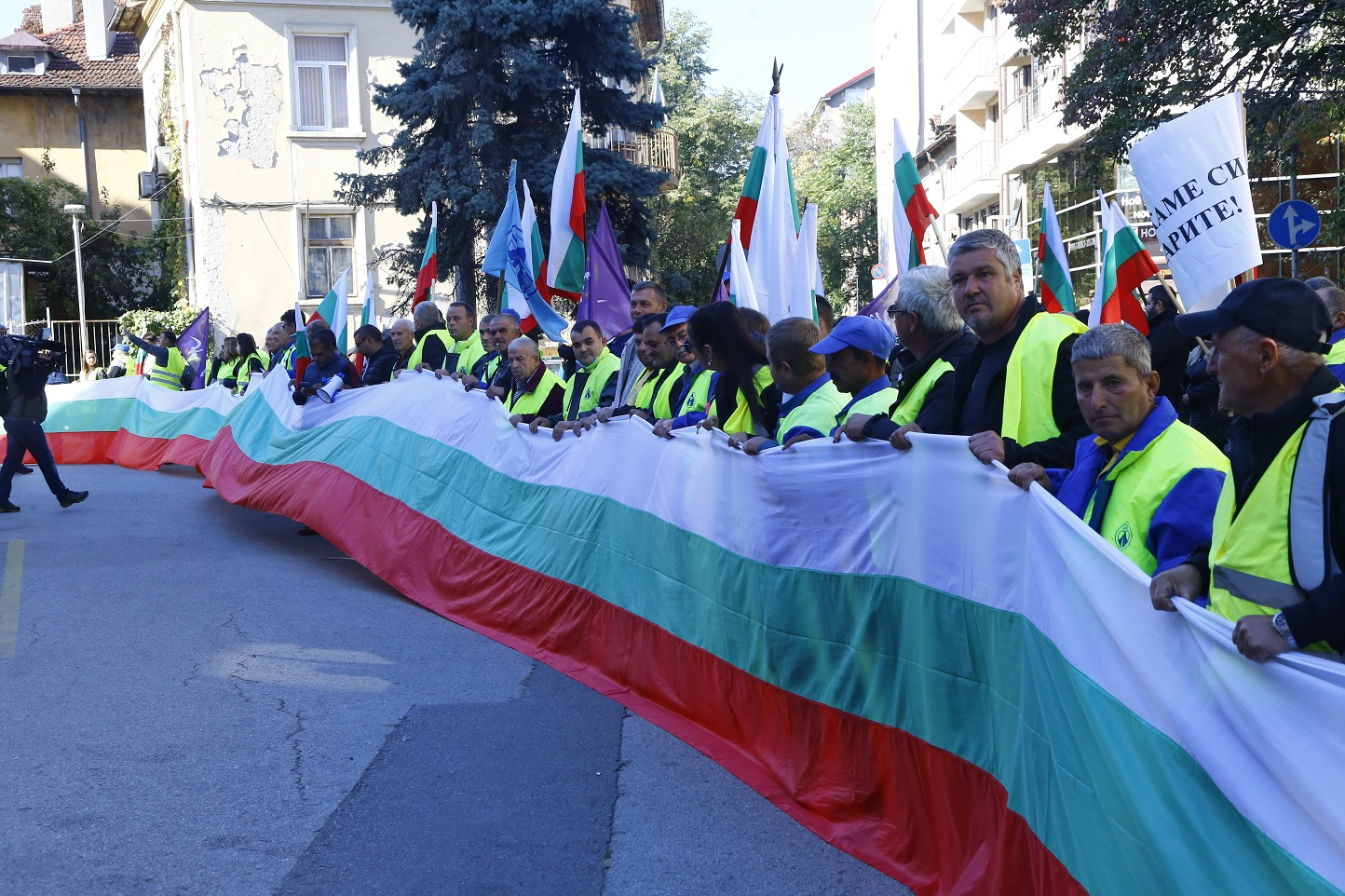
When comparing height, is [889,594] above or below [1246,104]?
below

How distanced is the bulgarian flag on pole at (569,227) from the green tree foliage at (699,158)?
2008 cm

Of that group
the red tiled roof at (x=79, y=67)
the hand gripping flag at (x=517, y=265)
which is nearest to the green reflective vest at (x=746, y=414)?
the hand gripping flag at (x=517, y=265)

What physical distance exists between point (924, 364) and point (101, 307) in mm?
34509

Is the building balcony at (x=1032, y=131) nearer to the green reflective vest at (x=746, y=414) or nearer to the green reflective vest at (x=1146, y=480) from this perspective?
the green reflective vest at (x=746, y=414)

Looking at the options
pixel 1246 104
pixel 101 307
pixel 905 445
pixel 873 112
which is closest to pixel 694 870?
pixel 905 445

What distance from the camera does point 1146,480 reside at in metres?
3.54

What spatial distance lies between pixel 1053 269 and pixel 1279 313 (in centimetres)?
918

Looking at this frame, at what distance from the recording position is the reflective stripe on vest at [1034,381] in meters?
4.32


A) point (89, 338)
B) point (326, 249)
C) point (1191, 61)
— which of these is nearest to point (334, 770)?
point (1191, 61)

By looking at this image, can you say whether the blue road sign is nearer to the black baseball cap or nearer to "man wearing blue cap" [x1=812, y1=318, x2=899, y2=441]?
"man wearing blue cap" [x1=812, y1=318, x2=899, y2=441]

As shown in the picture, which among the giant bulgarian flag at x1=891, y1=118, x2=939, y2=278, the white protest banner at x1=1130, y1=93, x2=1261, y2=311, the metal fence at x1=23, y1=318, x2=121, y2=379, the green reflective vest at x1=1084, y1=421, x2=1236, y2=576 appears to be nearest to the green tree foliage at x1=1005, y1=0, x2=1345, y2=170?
the giant bulgarian flag at x1=891, y1=118, x2=939, y2=278

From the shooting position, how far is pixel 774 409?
6.34 metres

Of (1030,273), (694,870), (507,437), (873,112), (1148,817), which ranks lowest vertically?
(694,870)

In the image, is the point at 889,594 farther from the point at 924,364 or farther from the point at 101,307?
the point at 101,307
